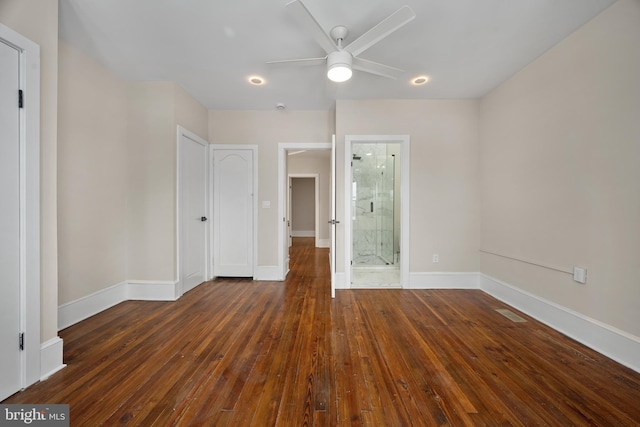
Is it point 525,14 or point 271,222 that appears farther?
point 271,222

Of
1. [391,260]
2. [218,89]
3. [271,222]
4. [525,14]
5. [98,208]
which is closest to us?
[525,14]

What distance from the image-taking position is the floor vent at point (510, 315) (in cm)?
251

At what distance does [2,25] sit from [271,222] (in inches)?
117

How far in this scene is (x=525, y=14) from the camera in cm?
192

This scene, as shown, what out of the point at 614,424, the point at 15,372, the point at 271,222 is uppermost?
the point at 271,222

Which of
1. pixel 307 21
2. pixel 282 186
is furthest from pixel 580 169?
pixel 282 186

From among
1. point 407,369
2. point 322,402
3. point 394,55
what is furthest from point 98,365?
point 394,55

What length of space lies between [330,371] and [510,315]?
2.15 meters

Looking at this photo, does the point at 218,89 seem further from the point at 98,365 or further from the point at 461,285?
the point at 461,285

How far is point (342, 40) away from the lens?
2143 millimetres

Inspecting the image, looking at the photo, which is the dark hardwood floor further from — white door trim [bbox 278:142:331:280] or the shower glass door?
the shower glass door

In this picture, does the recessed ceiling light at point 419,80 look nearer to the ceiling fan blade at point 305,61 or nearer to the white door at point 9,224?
the ceiling fan blade at point 305,61

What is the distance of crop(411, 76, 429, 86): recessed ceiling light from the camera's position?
9.45ft

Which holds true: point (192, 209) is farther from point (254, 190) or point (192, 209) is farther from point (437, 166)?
point (437, 166)
